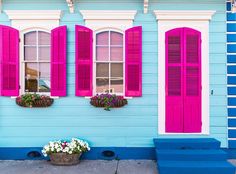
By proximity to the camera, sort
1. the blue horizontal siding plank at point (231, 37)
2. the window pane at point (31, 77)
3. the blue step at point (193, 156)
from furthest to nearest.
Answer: the window pane at point (31, 77) → the blue horizontal siding plank at point (231, 37) → the blue step at point (193, 156)

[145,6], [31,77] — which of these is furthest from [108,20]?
[31,77]

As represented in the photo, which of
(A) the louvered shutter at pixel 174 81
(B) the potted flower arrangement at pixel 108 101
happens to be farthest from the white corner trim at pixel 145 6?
(B) the potted flower arrangement at pixel 108 101

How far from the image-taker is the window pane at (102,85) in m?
7.03

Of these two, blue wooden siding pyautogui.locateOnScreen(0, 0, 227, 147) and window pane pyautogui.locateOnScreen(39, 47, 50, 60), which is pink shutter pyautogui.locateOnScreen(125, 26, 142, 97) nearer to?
blue wooden siding pyautogui.locateOnScreen(0, 0, 227, 147)

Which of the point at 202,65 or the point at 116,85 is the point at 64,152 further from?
the point at 202,65

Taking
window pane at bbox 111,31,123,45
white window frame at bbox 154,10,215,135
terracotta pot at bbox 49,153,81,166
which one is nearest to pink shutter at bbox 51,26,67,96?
window pane at bbox 111,31,123,45

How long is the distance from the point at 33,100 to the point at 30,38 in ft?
4.75

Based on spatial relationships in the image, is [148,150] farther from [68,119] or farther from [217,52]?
[217,52]

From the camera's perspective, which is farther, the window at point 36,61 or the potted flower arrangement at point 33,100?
the window at point 36,61

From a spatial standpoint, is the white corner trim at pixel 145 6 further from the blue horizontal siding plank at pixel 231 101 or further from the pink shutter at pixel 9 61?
the pink shutter at pixel 9 61

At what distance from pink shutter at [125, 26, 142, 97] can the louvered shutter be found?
0.63 m

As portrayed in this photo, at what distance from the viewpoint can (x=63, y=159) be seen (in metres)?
6.51

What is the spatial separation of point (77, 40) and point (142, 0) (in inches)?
66.8

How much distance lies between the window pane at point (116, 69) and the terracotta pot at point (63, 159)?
197cm
